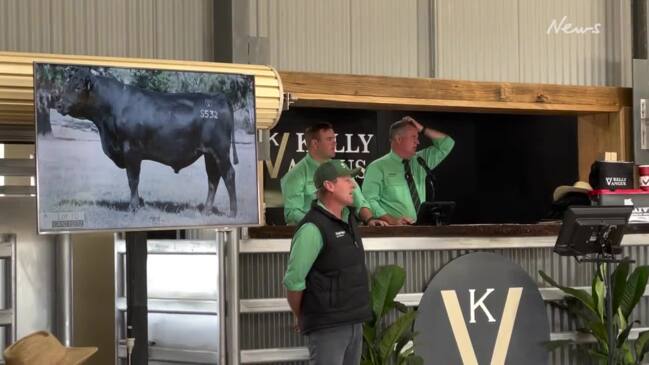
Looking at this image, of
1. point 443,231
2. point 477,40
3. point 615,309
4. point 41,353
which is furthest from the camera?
Result: point 477,40

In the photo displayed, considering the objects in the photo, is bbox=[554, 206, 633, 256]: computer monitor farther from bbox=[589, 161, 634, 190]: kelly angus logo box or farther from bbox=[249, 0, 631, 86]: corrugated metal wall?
bbox=[249, 0, 631, 86]: corrugated metal wall

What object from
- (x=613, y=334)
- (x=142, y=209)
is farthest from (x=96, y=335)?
(x=613, y=334)

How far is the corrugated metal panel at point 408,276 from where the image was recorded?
5.07 meters

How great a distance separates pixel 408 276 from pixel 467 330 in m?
0.44

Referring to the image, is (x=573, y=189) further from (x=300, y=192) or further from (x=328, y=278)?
(x=328, y=278)

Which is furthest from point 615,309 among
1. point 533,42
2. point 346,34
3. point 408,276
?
point 346,34

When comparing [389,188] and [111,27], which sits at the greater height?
[111,27]

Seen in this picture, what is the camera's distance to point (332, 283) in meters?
4.45

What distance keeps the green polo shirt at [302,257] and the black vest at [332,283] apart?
33mm

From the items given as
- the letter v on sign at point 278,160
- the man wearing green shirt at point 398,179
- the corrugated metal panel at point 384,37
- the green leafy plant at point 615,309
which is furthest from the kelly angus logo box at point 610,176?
the letter v on sign at point 278,160

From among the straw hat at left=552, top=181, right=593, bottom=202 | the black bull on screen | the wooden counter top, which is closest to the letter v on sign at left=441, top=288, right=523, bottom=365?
the wooden counter top

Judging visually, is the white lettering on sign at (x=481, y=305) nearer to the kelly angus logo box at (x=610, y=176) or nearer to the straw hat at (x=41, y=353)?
the kelly angus logo box at (x=610, y=176)

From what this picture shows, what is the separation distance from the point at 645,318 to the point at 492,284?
1141mm

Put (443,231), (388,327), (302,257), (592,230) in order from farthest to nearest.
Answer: (443,231)
(592,230)
(388,327)
(302,257)
